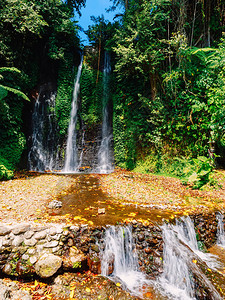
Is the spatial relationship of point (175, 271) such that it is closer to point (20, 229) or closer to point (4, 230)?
point (20, 229)

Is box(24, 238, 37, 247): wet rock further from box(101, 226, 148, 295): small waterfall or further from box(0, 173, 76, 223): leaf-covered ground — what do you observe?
box(101, 226, 148, 295): small waterfall

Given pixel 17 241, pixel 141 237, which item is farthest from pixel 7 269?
pixel 141 237

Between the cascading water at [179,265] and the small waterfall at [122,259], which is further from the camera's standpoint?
the small waterfall at [122,259]

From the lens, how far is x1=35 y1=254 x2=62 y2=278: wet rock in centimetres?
249

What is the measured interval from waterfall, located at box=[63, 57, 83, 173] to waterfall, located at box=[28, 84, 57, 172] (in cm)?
94

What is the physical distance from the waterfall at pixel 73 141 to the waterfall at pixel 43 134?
94cm

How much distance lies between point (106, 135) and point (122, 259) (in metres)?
9.58

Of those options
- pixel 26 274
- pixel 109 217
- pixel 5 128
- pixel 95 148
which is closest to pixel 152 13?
pixel 95 148

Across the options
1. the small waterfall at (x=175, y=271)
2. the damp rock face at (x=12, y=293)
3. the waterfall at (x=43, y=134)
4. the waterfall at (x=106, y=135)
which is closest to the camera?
the damp rock face at (x=12, y=293)

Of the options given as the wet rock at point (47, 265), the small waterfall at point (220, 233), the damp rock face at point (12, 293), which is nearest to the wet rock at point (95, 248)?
the wet rock at point (47, 265)

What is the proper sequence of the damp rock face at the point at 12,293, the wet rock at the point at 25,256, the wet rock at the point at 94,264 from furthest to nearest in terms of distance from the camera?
the wet rock at the point at 94,264 → the wet rock at the point at 25,256 → the damp rock face at the point at 12,293

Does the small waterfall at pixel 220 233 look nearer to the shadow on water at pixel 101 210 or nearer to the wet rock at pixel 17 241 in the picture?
the shadow on water at pixel 101 210

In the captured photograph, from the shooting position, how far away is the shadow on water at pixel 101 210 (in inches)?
147

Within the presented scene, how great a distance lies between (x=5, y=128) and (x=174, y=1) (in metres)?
11.8
